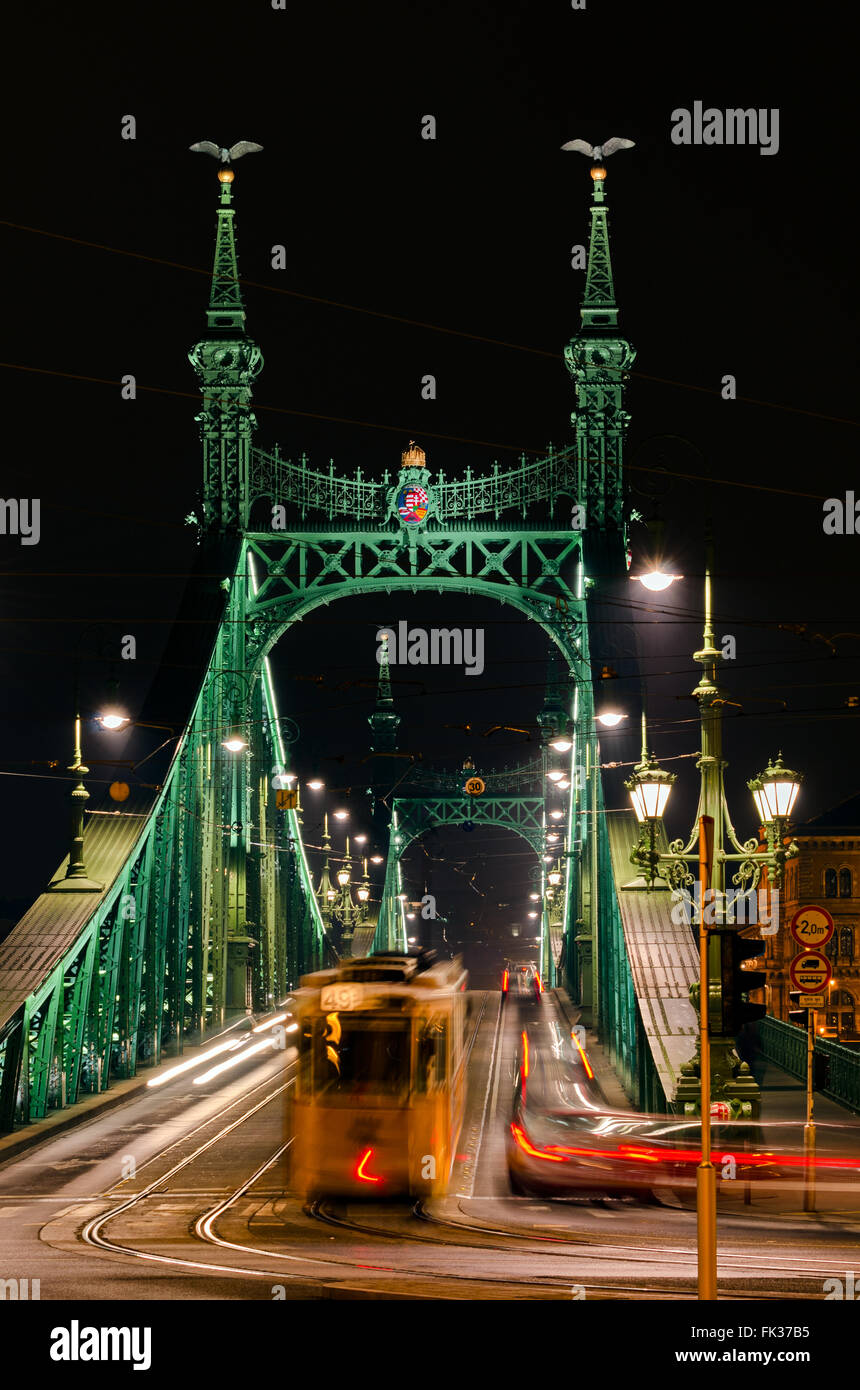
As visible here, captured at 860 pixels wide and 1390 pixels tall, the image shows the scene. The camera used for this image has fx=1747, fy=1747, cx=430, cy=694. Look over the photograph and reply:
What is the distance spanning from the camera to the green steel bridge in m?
39.0

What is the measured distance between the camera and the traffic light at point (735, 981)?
1638 centimetres

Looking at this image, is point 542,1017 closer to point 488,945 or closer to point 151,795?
point 151,795

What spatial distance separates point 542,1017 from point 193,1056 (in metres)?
31.6

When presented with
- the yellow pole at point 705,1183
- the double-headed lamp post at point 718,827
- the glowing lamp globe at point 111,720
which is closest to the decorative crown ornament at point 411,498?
the glowing lamp globe at point 111,720

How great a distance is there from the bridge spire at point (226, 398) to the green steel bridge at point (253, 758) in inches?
2.4

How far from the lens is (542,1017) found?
80250 millimetres

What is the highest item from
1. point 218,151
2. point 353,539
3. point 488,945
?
point 218,151

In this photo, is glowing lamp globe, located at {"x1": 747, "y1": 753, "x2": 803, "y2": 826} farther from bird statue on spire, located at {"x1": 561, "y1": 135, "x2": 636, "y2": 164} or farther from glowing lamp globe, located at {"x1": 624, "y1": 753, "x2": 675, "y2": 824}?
bird statue on spire, located at {"x1": 561, "y1": 135, "x2": 636, "y2": 164}

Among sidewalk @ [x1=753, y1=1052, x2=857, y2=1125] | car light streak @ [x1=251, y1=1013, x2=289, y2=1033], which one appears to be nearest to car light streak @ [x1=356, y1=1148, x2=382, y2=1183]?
sidewalk @ [x1=753, y1=1052, x2=857, y2=1125]

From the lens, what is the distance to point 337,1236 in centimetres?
2233

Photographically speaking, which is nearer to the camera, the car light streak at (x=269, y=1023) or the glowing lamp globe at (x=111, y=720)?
the glowing lamp globe at (x=111, y=720)

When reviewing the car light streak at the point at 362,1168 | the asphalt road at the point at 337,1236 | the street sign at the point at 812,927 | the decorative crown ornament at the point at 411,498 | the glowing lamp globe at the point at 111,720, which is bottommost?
the asphalt road at the point at 337,1236

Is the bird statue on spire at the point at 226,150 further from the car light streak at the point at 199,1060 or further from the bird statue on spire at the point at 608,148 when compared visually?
the car light streak at the point at 199,1060
